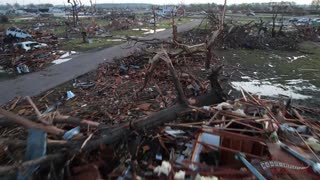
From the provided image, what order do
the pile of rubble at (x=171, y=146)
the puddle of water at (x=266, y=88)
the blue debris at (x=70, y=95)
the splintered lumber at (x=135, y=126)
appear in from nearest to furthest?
the pile of rubble at (x=171, y=146) → the splintered lumber at (x=135, y=126) → the blue debris at (x=70, y=95) → the puddle of water at (x=266, y=88)

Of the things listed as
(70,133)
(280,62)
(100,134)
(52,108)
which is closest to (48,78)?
(52,108)

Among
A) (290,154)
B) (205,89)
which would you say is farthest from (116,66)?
(290,154)

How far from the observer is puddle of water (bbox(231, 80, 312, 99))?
9211 mm

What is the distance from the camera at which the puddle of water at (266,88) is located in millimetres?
9211

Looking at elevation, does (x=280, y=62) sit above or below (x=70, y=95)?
below

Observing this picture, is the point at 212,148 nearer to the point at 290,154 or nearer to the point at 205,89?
the point at 290,154

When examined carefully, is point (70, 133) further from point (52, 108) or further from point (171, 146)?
point (52, 108)

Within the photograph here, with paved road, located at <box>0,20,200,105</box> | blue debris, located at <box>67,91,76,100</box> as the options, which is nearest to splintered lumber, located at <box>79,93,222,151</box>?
blue debris, located at <box>67,91,76,100</box>

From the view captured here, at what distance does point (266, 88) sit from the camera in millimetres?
9906

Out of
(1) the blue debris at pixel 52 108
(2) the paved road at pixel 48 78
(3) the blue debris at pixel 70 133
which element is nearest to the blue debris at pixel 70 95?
(1) the blue debris at pixel 52 108

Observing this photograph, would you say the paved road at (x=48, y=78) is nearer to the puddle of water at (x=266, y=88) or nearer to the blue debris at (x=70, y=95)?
the blue debris at (x=70, y=95)

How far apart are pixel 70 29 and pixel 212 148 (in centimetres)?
2850

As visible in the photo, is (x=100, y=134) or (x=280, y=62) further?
(x=280, y=62)

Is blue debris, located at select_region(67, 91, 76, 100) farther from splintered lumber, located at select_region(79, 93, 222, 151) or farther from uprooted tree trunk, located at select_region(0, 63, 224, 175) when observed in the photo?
splintered lumber, located at select_region(79, 93, 222, 151)
